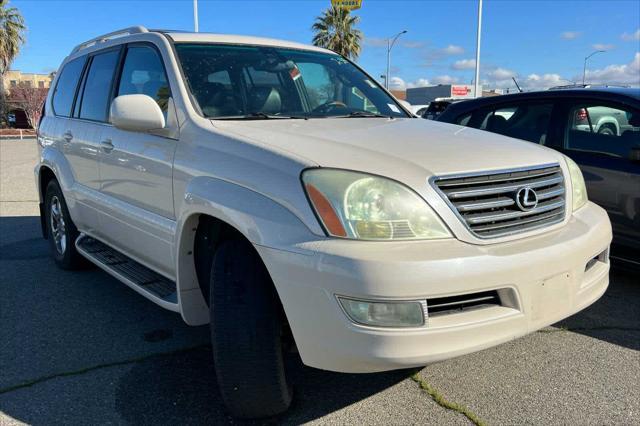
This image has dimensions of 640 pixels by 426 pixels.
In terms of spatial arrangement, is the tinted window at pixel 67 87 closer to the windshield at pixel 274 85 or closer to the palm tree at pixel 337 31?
the windshield at pixel 274 85

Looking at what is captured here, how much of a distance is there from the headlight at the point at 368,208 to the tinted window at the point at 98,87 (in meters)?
2.37

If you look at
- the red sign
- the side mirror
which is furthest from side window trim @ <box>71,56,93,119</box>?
the red sign

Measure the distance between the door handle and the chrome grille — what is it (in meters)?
2.34

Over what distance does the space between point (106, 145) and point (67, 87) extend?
63.0 inches

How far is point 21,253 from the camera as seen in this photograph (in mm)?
5648

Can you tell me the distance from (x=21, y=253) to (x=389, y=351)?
492cm

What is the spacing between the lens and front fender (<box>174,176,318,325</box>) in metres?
2.18

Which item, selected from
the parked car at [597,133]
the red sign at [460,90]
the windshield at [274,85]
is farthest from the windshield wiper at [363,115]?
the red sign at [460,90]

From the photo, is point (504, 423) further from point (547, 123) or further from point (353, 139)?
point (547, 123)

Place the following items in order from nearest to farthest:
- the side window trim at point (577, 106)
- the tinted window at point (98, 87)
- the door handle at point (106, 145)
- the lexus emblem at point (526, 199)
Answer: the lexus emblem at point (526, 199) → the door handle at point (106, 145) → the tinted window at point (98, 87) → the side window trim at point (577, 106)

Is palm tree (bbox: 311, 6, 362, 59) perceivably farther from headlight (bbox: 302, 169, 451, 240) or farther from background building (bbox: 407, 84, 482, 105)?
headlight (bbox: 302, 169, 451, 240)

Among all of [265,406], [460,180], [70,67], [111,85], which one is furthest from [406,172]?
[70,67]

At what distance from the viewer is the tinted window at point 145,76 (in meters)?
3.23

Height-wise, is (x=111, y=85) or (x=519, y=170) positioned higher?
(x=111, y=85)
